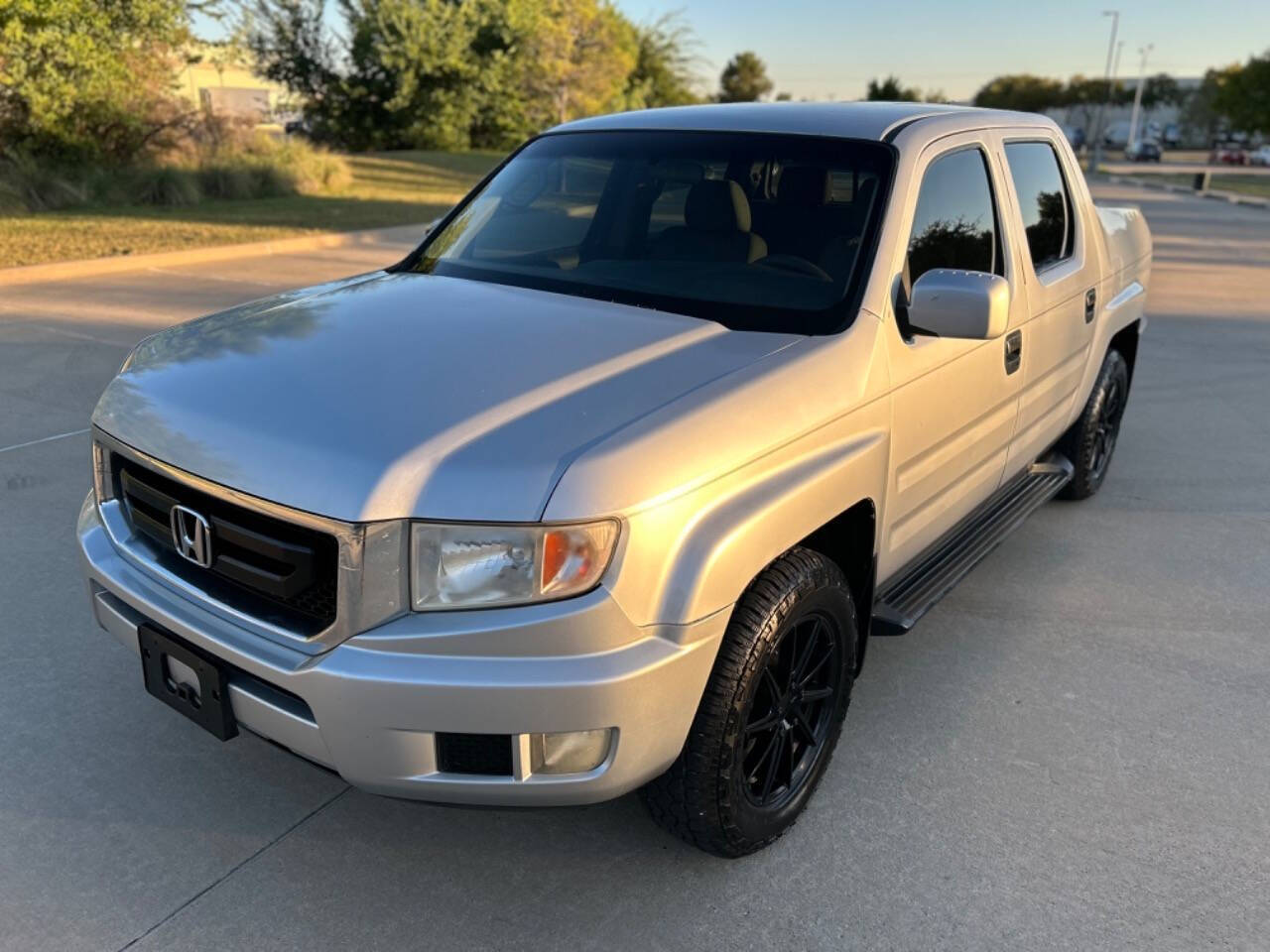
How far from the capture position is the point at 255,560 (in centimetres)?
223

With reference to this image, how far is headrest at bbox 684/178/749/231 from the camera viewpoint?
321cm

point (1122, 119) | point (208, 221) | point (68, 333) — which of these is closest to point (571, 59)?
point (208, 221)

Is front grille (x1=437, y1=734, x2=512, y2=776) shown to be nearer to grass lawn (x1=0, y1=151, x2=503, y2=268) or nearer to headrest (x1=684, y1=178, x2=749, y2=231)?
headrest (x1=684, y1=178, x2=749, y2=231)

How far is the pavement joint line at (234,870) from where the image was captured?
2.33 metres

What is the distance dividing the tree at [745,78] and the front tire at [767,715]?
78.1 m

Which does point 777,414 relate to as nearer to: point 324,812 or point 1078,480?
point 324,812

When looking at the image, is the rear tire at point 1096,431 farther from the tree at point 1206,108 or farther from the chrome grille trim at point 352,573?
the tree at point 1206,108

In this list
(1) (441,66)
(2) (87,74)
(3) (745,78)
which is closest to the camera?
(2) (87,74)

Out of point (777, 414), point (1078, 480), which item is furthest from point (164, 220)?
point (777, 414)

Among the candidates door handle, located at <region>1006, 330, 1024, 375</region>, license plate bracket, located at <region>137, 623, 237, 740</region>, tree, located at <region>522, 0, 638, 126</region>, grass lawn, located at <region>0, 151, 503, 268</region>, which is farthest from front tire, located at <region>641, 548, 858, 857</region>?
tree, located at <region>522, 0, 638, 126</region>

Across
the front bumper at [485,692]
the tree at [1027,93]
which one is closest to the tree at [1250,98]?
the tree at [1027,93]

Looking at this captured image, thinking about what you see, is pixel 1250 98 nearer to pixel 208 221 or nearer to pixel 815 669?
pixel 208 221

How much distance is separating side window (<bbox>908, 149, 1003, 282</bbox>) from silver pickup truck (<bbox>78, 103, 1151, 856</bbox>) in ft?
0.05

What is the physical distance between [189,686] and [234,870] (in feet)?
1.71
